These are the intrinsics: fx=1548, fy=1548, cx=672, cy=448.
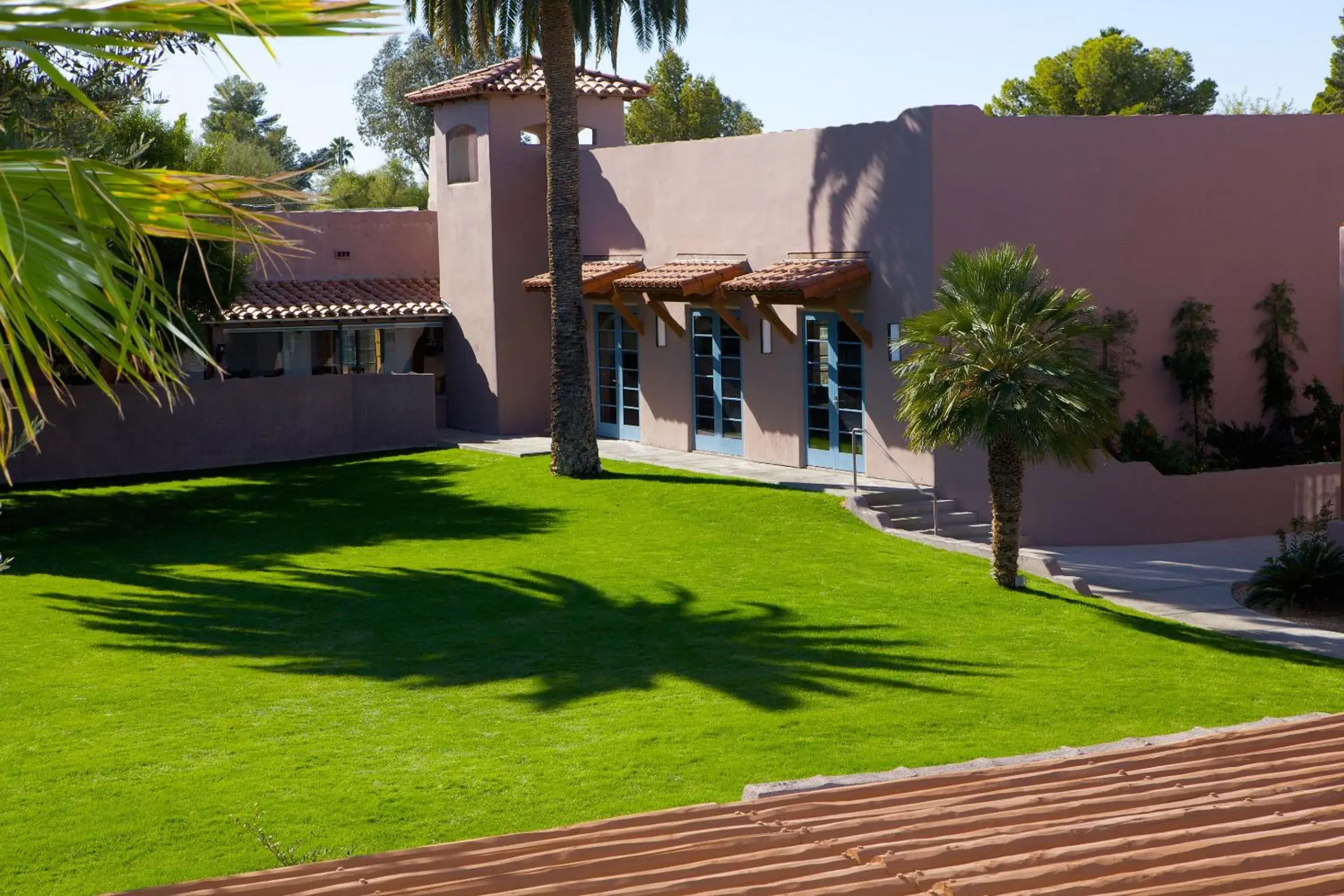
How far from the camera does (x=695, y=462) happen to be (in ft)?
83.5

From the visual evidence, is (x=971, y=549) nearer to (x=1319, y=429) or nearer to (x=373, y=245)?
(x=1319, y=429)

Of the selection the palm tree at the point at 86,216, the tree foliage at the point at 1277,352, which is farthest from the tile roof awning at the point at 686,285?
the palm tree at the point at 86,216

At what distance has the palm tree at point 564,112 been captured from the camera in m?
22.9

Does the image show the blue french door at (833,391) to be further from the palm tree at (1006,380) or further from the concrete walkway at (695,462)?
the palm tree at (1006,380)

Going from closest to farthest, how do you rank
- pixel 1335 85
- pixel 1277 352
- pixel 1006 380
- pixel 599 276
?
pixel 1006 380 → pixel 1277 352 → pixel 599 276 → pixel 1335 85

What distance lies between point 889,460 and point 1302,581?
6.76 metres

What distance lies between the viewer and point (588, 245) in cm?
2956

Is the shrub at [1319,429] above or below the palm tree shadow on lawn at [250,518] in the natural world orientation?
above

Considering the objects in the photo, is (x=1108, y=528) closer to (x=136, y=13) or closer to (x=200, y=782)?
(x=200, y=782)

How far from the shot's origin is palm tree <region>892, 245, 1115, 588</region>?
16266 mm

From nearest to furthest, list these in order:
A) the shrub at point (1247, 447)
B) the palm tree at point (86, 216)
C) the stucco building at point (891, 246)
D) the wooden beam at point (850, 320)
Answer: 1. the palm tree at point (86, 216)
2. the stucco building at point (891, 246)
3. the wooden beam at point (850, 320)
4. the shrub at point (1247, 447)

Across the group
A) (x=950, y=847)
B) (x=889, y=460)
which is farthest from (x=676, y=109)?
(x=950, y=847)

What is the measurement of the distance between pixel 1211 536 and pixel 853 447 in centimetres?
504

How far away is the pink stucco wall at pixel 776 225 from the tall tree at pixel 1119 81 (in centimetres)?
4135
